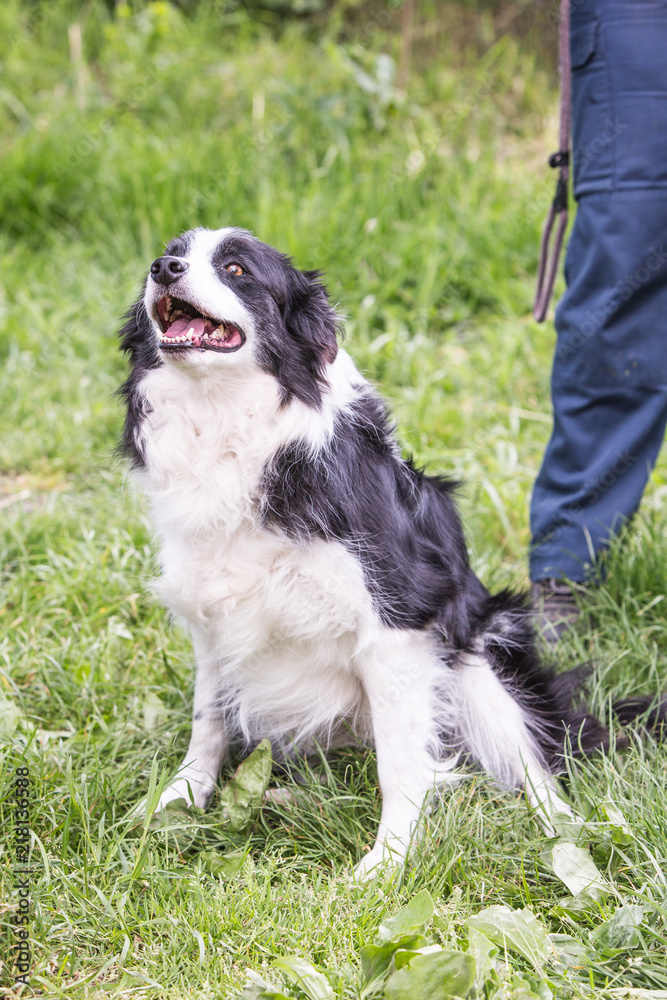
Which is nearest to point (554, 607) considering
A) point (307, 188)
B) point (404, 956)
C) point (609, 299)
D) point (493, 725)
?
point (493, 725)

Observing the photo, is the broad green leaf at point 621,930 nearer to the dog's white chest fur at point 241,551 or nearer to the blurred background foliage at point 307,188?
the dog's white chest fur at point 241,551

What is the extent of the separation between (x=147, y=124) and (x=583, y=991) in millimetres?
5797

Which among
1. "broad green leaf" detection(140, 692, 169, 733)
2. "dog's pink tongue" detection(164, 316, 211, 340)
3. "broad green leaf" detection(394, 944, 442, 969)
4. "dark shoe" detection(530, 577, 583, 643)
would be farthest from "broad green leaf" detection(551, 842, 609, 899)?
"dog's pink tongue" detection(164, 316, 211, 340)

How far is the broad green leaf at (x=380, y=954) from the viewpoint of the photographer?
4.50 feet

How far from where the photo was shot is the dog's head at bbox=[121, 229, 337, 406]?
1.78 m

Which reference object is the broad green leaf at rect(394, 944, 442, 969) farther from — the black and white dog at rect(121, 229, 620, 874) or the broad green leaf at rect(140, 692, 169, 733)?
the broad green leaf at rect(140, 692, 169, 733)

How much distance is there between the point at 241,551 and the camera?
185 cm

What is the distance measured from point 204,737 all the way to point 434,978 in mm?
910

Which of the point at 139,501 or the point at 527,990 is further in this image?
the point at 139,501

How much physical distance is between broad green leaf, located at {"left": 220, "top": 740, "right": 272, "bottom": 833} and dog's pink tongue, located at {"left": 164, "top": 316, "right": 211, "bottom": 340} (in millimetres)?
913

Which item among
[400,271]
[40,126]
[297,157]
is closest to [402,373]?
[400,271]

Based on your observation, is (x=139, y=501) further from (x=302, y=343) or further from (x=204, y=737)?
(x=302, y=343)

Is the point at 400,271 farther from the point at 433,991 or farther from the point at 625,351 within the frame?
the point at 433,991

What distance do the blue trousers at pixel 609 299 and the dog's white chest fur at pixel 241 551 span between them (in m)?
1.04
